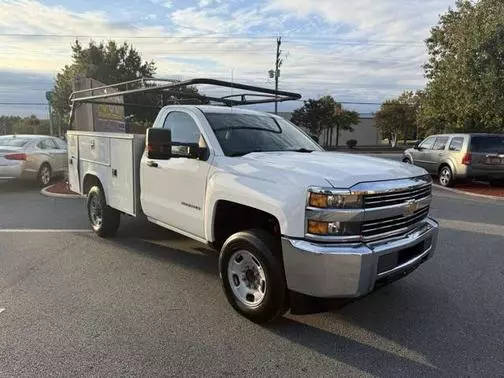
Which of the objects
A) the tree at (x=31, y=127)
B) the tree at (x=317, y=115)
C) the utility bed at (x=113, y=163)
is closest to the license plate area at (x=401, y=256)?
the utility bed at (x=113, y=163)

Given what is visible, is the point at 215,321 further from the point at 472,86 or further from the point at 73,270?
the point at 472,86

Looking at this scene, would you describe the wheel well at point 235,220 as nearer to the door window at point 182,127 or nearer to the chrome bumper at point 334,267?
the chrome bumper at point 334,267

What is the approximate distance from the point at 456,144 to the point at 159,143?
457 inches

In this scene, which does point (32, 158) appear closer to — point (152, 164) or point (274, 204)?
point (152, 164)

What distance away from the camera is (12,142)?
12.6 meters

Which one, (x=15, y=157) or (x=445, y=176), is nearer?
(x=15, y=157)

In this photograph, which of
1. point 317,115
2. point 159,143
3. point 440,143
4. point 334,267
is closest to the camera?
point 334,267

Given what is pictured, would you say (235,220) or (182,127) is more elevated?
(182,127)

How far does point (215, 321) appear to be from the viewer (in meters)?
4.12

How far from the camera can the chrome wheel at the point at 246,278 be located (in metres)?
4.07

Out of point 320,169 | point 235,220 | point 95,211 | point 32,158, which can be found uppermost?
point 320,169

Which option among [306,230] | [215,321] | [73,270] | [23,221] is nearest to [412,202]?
[306,230]

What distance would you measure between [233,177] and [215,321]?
1303 mm

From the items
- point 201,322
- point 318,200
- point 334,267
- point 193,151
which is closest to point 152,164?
point 193,151
